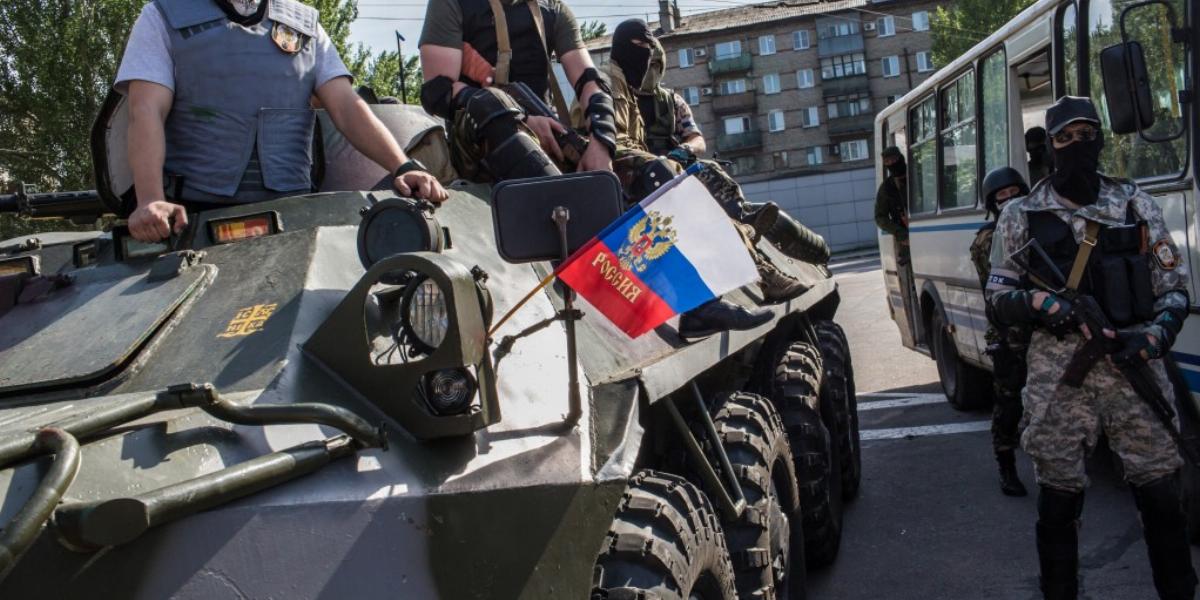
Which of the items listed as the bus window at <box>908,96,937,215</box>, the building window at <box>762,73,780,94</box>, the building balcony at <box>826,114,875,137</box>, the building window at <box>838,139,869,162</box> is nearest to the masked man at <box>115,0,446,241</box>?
the bus window at <box>908,96,937,215</box>

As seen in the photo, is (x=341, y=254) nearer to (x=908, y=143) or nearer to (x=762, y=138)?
(x=908, y=143)

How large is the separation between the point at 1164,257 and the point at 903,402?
21.6ft

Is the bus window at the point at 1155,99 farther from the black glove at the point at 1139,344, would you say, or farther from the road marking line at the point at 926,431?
the road marking line at the point at 926,431

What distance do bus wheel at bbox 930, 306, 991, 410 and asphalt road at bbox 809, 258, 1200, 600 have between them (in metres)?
0.12

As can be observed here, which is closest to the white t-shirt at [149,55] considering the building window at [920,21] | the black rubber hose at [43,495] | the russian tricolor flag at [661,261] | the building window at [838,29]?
the russian tricolor flag at [661,261]

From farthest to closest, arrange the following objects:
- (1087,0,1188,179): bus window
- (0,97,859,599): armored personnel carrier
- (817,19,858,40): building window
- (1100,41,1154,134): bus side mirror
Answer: (817,19,858,40): building window → (1087,0,1188,179): bus window → (1100,41,1154,134): bus side mirror → (0,97,859,599): armored personnel carrier

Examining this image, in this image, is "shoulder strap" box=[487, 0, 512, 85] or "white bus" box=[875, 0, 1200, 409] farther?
"white bus" box=[875, 0, 1200, 409]

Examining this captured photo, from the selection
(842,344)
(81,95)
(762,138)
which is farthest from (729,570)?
(762,138)

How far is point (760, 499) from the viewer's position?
13.4ft

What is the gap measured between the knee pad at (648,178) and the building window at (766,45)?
6378cm

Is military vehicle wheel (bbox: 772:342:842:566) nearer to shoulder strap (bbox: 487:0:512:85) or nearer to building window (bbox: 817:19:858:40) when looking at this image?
shoulder strap (bbox: 487:0:512:85)

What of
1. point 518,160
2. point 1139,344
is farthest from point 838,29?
point 518,160

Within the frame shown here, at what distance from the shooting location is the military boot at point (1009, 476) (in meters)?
7.58

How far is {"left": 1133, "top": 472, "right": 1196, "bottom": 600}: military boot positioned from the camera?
500 centimetres
